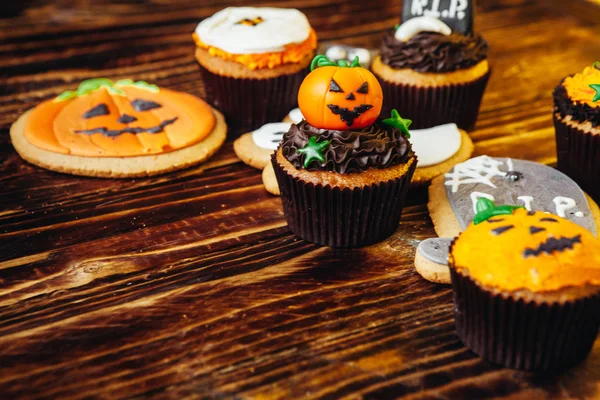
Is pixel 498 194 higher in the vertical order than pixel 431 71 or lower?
lower

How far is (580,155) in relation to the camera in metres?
3.48

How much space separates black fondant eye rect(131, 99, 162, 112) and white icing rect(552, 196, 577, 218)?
2284 mm

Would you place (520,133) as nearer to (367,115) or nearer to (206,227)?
(367,115)

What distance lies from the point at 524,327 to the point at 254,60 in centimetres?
231

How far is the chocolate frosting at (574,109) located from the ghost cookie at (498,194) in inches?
11.2

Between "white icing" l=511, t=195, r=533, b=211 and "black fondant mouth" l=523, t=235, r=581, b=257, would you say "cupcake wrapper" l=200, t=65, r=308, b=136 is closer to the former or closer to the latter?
"white icing" l=511, t=195, r=533, b=211

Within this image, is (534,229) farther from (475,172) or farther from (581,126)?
(581,126)

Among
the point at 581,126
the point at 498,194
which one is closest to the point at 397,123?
the point at 498,194

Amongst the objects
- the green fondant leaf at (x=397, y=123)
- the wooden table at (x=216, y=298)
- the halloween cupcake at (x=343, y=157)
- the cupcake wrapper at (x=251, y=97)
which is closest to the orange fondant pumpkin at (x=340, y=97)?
the halloween cupcake at (x=343, y=157)

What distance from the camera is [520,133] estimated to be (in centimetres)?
427

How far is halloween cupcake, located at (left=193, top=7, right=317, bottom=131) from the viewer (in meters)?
4.05

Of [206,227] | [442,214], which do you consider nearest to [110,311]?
[206,227]

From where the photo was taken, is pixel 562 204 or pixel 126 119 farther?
pixel 126 119

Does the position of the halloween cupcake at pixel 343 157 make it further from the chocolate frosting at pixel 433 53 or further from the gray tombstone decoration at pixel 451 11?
the gray tombstone decoration at pixel 451 11
